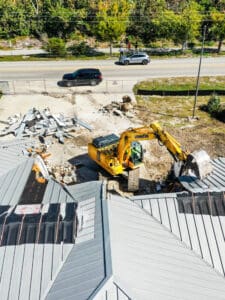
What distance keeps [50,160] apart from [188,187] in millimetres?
11866

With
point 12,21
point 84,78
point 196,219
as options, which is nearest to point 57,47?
point 12,21

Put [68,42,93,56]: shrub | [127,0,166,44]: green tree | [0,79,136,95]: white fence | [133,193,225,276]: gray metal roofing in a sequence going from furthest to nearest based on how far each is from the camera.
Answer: [127,0,166,44]: green tree
[68,42,93,56]: shrub
[0,79,136,95]: white fence
[133,193,225,276]: gray metal roofing

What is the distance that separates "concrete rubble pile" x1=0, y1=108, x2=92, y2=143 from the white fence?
6.97 meters

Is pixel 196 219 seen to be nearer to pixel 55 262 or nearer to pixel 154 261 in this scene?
pixel 154 261

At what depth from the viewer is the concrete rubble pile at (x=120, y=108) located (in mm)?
27906

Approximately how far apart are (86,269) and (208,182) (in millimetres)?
6390

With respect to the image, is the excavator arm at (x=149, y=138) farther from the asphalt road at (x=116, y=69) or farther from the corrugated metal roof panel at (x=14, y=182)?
the asphalt road at (x=116, y=69)

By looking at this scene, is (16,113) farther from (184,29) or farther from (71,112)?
(184,29)

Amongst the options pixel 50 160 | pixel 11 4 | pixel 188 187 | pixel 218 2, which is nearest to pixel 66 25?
pixel 11 4

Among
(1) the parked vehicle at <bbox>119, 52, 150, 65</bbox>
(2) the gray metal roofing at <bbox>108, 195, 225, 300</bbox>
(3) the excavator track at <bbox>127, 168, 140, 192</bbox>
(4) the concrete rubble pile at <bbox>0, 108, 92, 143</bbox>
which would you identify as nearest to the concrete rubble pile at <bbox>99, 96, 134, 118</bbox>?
(4) the concrete rubble pile at <bbox>0, 108, 92, 143</bbox>

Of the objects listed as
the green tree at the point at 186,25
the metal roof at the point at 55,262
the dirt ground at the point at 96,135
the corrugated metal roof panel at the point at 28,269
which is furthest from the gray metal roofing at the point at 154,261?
the green tree at the point at 186,25

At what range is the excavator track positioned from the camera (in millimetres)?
17766

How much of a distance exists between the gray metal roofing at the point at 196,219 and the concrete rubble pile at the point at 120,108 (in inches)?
680

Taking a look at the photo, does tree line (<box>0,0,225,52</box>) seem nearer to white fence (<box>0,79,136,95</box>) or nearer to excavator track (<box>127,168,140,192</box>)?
white fence (<box>0,79,136,95</box>)
